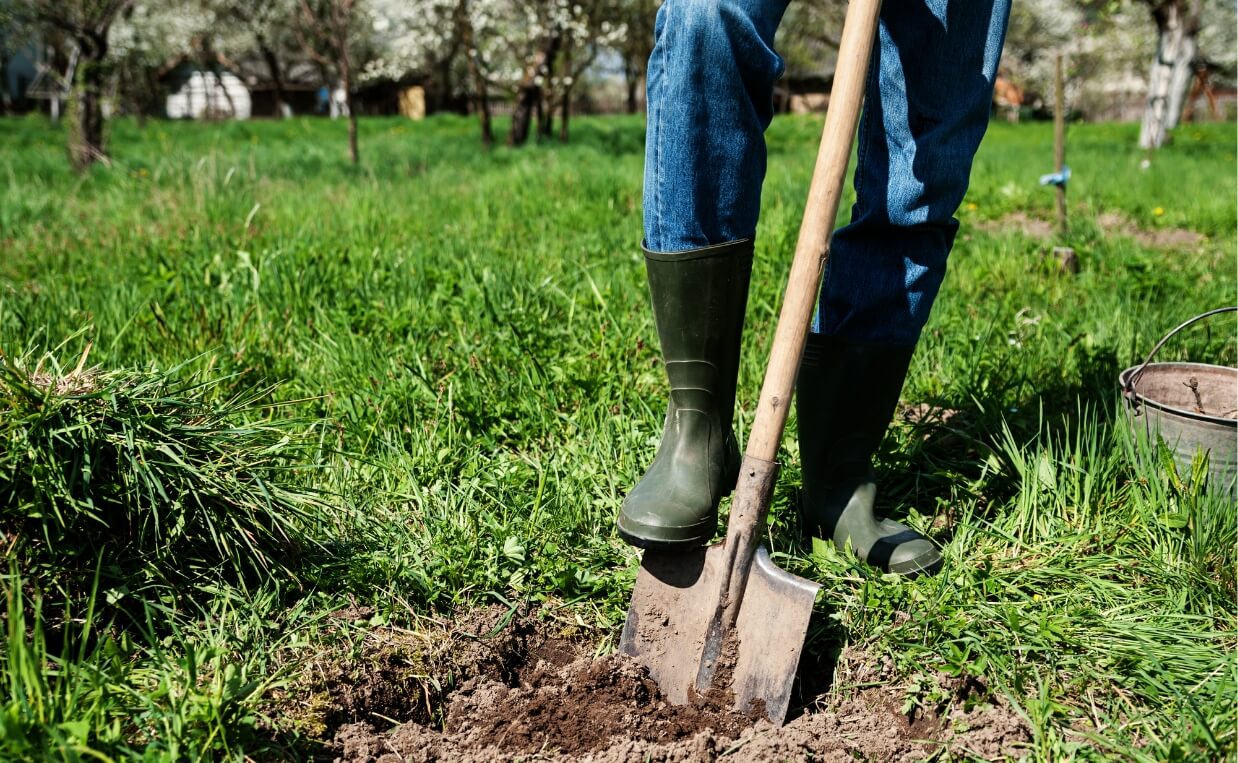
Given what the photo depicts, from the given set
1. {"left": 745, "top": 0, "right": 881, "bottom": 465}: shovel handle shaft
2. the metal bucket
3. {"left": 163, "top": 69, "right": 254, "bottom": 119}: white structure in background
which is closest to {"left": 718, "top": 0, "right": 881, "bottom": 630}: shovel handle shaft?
{"left": 745, "top": 0, "right": 881, "bottom": 465}: shovel handle shaft

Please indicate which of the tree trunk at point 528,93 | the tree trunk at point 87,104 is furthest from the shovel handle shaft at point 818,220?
the tree trunk at point 528,93

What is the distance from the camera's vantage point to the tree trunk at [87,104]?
25.0ft

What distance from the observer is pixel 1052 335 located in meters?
2.88

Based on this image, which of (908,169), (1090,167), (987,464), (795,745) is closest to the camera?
(795,745)

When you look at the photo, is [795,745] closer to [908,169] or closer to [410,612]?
[410,612]

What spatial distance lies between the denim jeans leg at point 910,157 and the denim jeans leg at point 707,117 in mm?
225

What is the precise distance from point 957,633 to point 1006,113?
128ft

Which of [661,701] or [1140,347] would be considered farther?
[1140,347]

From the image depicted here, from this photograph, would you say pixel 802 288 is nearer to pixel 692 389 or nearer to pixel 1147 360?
pixel 692 389

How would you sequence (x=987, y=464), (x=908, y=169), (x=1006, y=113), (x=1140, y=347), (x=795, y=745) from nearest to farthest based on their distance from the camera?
1. (x=795, y=745)
2. (x=908, y=169)
3. (x=987, y=464)
4. (x=1140, y=347)
5. (x=1006, y=113)

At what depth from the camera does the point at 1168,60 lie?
14.9m

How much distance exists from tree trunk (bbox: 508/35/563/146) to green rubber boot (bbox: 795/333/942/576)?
461 inches

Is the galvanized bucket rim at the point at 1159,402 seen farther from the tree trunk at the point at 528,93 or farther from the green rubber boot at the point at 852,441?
the tree trunk at the point at 528,93

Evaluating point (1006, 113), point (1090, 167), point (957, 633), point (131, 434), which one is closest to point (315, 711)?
point (131, 434)
